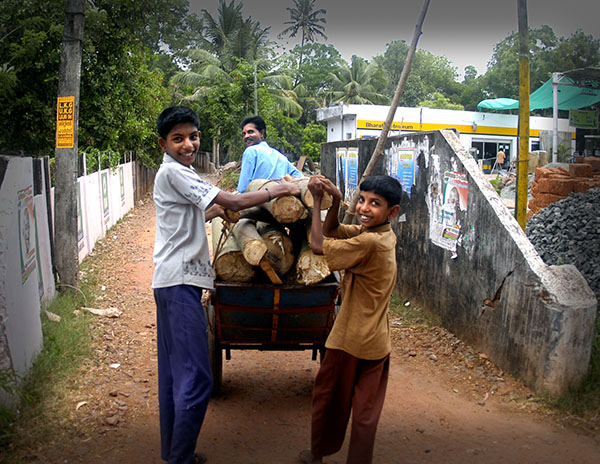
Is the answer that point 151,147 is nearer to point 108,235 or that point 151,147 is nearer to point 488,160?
point 108,235

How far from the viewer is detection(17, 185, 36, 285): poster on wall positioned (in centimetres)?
429

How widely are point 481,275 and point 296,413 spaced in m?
2.16

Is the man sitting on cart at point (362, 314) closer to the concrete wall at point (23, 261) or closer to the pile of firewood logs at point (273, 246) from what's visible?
the pile of firewood logs at point (273, 246)

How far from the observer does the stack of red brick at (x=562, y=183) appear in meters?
7.62

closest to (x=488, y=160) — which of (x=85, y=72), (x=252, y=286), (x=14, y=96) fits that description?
(x=85, y=72)

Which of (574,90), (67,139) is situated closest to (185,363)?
(67,139)

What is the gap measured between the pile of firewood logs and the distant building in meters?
20.2

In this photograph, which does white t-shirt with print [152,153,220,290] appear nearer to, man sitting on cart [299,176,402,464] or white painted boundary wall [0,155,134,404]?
man sitting on cart [299,176,402,464]

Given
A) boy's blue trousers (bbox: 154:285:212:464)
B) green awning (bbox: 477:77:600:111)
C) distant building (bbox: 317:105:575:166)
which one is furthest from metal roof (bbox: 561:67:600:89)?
distant building (bbox: 317:105:575:166)

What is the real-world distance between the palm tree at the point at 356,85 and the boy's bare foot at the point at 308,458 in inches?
1463

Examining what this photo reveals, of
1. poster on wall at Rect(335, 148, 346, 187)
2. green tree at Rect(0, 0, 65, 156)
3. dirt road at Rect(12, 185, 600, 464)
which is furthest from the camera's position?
green tree at Rect(0, 0, 65, 156)

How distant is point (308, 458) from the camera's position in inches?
123

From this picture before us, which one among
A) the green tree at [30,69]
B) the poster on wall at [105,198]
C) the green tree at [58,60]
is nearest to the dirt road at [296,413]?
the poster on wall at [105,198]

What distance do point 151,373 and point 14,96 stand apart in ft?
29.9
